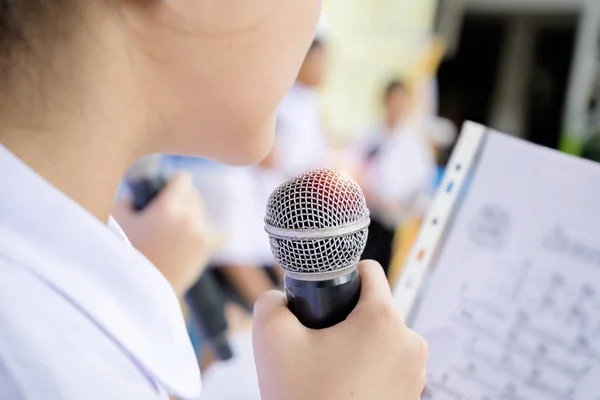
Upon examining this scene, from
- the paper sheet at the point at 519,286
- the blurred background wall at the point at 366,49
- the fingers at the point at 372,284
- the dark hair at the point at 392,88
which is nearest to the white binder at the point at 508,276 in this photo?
the paper sheet at the point at 519,286

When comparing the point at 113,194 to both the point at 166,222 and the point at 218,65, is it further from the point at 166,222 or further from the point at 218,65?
the point at 166,222

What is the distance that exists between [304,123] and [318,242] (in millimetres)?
1797

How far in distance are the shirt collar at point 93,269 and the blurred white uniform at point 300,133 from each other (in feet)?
5.26

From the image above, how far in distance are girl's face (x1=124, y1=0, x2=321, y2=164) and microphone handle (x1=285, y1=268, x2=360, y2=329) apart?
0.46ft

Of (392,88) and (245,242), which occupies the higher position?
(392,88)

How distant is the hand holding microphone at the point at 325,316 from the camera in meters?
0.42

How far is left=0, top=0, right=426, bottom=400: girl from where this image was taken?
37cm

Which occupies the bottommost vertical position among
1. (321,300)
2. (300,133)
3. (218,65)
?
(300,133)

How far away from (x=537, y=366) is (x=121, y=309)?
43 centimetres

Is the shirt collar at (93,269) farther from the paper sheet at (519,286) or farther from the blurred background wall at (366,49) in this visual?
the blurred background wall at (366,49)

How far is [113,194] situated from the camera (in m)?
0.48

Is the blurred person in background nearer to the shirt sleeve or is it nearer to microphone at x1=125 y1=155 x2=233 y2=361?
microphone at x1=125 y1=155 x2=233 y2=361

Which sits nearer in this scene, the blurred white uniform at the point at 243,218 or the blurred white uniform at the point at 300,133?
the blurred white uniform at the point at 243,218

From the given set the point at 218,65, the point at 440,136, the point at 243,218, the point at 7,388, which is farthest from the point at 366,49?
the point at 7,388
